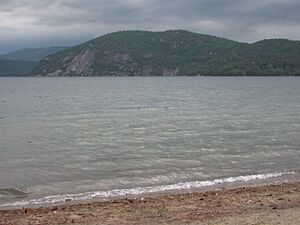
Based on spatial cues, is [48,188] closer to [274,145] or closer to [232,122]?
[274,145]

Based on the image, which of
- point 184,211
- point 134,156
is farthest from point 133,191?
point 134,156

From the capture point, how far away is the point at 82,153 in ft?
78.0

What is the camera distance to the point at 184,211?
12.3 meters

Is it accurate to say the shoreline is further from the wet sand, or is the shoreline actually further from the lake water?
the wet sand

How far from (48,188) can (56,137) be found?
12.9m

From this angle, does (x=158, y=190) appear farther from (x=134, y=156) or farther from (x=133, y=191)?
(x=134, y=156)

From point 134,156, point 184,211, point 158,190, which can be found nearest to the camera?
point 184,211

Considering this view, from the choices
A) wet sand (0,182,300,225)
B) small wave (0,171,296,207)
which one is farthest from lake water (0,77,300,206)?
wet sand (0,182,300,225)

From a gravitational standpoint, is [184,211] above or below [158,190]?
above

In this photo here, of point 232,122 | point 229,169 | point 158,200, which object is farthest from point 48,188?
point 232,122

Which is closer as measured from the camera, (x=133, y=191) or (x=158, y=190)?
(x=133, y=191)

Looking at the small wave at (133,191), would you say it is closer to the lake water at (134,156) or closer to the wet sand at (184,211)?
the lake water at (134,156)

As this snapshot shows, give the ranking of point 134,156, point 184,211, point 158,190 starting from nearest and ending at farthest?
1. point 184,211
2. point 158,190
3. point 134,156

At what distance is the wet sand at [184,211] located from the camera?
36.5ft
